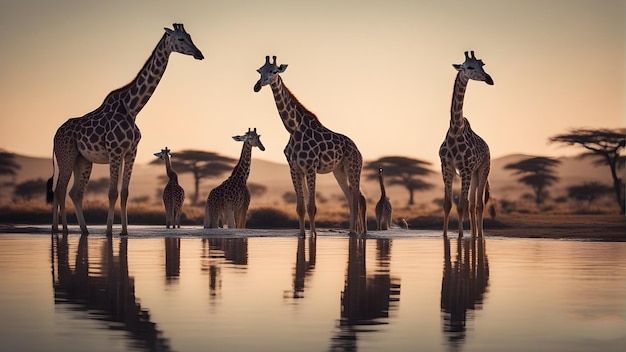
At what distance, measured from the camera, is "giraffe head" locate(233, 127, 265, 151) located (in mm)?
24784

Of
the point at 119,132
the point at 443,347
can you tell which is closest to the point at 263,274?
the point at 443,347

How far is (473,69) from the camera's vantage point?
21.4 m

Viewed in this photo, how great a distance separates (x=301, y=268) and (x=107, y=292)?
3428 millimetres

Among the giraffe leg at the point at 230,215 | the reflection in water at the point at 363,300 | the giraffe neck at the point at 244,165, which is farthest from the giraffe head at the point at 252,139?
the reflection in water at the point at 363,300

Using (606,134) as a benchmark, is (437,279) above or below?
below

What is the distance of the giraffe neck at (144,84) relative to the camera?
21.0 meters

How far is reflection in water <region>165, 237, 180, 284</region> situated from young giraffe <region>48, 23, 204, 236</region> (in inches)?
80.0

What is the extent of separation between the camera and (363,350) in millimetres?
6273

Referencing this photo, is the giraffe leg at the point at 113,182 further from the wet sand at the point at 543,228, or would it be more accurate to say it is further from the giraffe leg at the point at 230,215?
the giraffe leg at the point at 230,215

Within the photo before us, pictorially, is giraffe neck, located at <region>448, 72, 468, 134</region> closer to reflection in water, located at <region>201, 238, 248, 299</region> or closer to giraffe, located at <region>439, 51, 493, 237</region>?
giraffe, located at <region>439, 51, 493, 237</region>

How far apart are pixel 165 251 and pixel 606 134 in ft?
128

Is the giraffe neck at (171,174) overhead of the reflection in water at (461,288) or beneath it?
overhead

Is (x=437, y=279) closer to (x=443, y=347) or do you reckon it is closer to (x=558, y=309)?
(x=558, y=309)

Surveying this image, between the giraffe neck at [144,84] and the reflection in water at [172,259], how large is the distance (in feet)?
9.88
